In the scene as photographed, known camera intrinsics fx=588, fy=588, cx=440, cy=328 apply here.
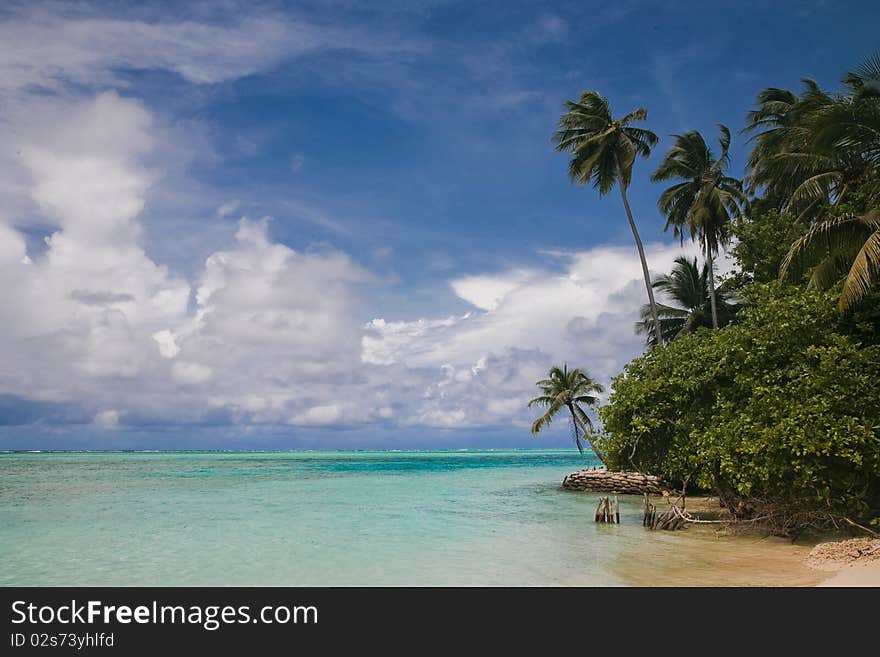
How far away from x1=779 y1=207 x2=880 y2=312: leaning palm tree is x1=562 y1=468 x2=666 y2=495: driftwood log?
1626 centimetres

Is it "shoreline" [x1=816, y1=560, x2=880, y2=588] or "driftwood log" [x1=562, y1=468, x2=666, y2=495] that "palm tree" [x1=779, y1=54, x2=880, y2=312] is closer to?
"shoreline" [x1=816, y1=560, x2=880, y2=588]

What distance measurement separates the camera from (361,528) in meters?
16.5

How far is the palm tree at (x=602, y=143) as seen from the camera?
2677cm

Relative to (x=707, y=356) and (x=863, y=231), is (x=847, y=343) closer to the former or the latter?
(x=863, y=231)

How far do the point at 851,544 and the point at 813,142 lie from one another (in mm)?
7888

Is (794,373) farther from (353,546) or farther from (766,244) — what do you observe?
(353,546)

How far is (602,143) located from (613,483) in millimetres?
16209

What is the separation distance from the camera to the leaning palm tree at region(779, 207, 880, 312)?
10.2m

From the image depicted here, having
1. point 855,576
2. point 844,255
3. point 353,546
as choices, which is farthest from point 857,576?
point 353,546

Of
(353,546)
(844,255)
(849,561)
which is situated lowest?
(353,546)

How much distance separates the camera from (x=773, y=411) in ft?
36.4

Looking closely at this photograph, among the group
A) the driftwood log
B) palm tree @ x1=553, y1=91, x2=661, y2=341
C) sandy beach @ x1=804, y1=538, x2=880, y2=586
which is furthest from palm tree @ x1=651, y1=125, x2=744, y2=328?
sandy beach @ x1=804, y1=538, x2=880, y2=586

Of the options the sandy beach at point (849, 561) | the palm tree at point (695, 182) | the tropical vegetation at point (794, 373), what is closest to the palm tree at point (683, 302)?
the palm tree at point (695, 182)
